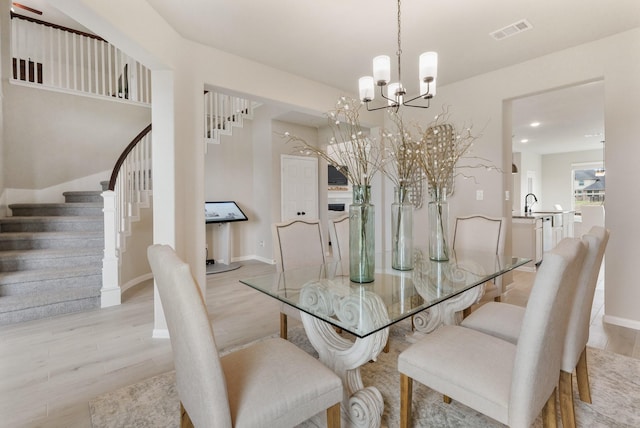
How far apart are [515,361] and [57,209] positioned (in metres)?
5.27

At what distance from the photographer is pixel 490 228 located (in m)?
2.76

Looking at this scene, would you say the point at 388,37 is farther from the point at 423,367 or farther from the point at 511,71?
the point at 423,367

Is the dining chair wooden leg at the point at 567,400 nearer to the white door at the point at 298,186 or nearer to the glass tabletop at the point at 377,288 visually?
the glass tabletop at the point at 377,288

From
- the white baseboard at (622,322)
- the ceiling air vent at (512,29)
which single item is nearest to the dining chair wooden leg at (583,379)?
the white baseboard at (622,322)

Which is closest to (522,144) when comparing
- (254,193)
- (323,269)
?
(254,193)

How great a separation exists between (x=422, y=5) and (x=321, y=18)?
29.7 inches

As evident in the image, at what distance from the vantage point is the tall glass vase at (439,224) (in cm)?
223

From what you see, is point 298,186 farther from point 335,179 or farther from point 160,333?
point 160,333

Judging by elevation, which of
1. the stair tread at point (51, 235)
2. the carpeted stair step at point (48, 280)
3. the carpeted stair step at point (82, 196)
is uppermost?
the carpeted stair step at point (82, 196)

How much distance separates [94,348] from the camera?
245cm

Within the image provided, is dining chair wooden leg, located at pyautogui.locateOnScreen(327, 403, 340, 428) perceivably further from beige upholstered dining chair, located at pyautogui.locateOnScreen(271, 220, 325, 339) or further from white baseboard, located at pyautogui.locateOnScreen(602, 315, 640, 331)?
white baseboard, located at pyautogui.locateOnScreen(602, 315, 640, 331)

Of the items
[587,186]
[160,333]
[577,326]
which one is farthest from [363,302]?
[587,186]

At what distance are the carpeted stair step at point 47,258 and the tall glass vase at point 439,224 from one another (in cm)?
373

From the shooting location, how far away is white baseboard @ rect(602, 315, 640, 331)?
274cm
